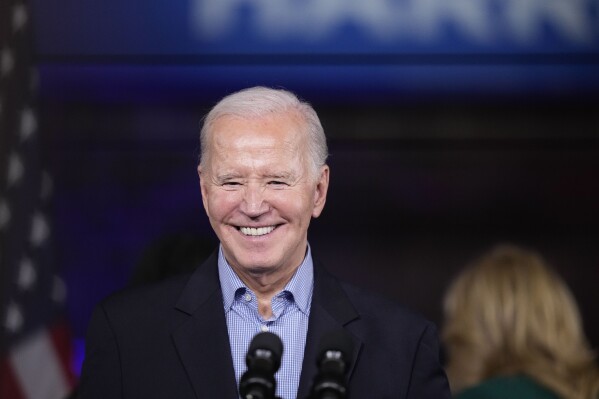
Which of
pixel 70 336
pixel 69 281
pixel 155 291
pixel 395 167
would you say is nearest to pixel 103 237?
pixel 69 281

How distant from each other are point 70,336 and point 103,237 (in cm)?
62

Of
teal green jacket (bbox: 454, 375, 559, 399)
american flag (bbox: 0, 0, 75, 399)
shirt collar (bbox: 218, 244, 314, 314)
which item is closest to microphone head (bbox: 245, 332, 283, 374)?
shirt collar (bbox: 218, 244, 314, 314)

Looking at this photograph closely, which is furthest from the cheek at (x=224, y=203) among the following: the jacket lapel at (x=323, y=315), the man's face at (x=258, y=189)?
the jacket lapel at (x=323, y=315)

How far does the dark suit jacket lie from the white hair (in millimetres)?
265

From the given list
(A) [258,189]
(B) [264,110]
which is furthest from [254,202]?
(B) [264,110]

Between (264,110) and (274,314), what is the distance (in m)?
0.41

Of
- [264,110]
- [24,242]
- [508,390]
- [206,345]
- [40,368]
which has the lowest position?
[40,368]

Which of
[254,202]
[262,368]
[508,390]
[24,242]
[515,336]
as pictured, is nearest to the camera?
[262,368]

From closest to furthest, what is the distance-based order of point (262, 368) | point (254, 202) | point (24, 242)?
point (262, 368) → point (254, 202) → point (24, 242)

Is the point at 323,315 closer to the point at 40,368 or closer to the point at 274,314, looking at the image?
the point at 274,314

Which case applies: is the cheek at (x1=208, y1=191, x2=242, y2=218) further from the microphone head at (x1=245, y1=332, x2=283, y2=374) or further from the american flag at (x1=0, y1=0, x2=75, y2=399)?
the american flag at (x1=0, y1=0, x2=75, y2=399)

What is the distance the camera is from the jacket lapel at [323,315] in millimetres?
2258

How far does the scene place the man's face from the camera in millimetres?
2270

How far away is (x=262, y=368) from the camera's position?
171cm
